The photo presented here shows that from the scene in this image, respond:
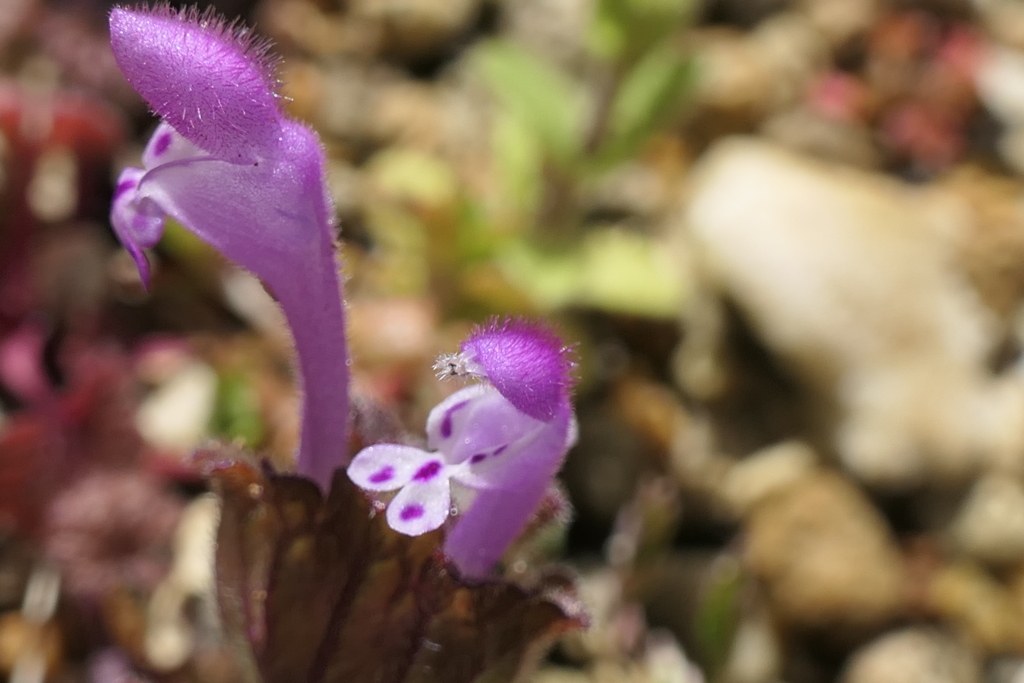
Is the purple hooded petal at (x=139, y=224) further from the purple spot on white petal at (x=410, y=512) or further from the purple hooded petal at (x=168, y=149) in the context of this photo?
the purple spot on white petal at (x=410, y=512)

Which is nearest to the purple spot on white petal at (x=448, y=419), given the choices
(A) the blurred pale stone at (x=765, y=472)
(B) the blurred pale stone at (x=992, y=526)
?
(A) the blurred pale stone at (x=765, y=472)

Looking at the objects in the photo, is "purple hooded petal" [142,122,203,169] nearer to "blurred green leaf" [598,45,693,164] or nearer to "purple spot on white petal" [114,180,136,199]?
"purple spot on white petal" [114,180,136,199]

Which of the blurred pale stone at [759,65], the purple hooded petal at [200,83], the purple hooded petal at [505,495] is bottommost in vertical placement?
the blurred pale stone at [759,65]

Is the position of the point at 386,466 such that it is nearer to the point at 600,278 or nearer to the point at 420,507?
the point at 420,507

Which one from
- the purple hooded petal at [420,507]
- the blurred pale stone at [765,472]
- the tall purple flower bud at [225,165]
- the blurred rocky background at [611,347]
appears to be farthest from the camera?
the blurred pale stone at [765,472]

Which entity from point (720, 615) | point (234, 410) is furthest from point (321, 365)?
point (234, 410)

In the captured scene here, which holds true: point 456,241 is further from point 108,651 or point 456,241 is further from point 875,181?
point 875,181

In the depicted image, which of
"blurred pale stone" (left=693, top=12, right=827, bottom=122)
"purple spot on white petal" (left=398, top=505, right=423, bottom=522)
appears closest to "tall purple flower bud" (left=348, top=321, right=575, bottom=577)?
"purple spot on white petal" (left=398, top=505, right=423, bottom=522)

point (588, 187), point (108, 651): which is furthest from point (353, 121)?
point (108, 651)
